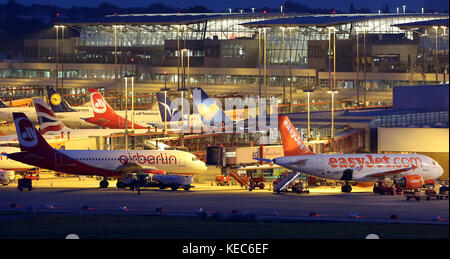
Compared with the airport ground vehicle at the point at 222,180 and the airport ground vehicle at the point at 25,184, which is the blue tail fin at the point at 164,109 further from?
the airport ground vehicle at the point at 25,184

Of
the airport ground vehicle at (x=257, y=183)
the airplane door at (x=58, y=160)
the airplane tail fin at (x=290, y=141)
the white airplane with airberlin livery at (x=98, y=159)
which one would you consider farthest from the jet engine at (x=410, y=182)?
the airplane door at (x=58, y=160)

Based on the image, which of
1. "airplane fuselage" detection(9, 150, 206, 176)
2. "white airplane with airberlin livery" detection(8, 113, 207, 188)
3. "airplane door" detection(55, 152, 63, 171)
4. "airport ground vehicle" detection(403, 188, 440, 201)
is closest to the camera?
"airport ground vehicle" detection(403, 188, 440, 201)

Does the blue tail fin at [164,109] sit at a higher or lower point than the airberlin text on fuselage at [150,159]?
higher

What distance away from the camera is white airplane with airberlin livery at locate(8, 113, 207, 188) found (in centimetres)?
8825

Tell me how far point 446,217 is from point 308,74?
13541 cm

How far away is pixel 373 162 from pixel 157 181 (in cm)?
1754

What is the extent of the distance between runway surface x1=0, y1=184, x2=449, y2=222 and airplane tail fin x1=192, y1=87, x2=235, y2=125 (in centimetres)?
3349

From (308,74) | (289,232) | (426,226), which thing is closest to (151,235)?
(289,232)

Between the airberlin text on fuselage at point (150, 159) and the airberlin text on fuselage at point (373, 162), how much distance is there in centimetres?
1482

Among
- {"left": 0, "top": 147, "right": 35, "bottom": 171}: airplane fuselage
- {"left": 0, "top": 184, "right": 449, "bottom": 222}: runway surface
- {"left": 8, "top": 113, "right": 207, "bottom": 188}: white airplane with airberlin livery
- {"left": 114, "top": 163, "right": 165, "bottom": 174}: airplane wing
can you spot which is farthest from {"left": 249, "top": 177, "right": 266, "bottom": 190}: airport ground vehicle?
{"left": 0, "top": 147, "right": 35, "bottom": 171}: airplane fuselage

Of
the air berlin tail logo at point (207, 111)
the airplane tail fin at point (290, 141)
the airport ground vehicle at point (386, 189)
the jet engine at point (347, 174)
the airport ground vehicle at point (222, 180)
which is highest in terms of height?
the air berlin tail logo at point (207, 111)

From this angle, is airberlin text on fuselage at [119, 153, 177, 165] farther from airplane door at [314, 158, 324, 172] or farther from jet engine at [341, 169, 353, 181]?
jet engine at [341, 169, 353, 181]

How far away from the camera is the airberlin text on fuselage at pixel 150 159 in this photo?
91.1 metres
